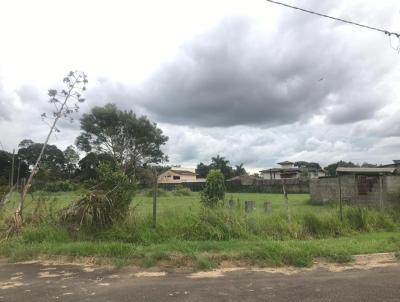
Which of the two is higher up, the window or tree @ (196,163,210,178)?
tree @ (196,163,210,178)

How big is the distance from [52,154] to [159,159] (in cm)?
2614

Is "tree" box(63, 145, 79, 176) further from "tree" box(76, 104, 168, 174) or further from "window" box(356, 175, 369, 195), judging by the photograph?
"window" box(356, 175, 369, 195)

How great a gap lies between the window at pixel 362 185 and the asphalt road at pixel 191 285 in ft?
43.2

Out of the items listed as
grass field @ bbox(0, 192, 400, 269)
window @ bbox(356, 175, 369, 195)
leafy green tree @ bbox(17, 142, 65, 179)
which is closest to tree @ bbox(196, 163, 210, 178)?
leafy green tree @ bbox(17, 142, 65, 179)

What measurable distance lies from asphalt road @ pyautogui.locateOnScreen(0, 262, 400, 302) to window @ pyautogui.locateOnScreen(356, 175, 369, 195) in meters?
13.2

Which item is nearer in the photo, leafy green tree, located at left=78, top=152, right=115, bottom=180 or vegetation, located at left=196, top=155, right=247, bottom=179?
leafy green tree, located at left=78, top=152, right=115, bottom=180

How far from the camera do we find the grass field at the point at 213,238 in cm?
854

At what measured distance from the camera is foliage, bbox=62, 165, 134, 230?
10.4 m

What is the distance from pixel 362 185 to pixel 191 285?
53.4 ft

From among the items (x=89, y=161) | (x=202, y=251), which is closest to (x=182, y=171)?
(x=89, y=161)

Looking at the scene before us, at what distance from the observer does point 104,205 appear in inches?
410

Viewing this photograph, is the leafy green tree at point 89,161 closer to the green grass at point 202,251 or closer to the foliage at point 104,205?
the foliage at point 104,205

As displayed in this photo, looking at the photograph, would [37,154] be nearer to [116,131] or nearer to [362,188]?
[116,131]

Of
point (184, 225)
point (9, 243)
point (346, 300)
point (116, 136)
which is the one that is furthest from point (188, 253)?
point (116, 136)
